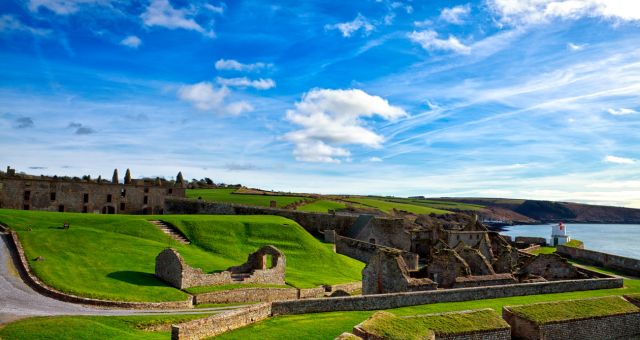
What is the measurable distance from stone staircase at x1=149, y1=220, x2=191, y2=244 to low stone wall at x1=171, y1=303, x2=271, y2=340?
22.6 meters

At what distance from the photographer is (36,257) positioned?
27391mm

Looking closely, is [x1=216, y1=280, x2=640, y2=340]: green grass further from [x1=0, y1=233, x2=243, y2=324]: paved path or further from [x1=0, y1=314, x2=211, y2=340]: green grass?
[x1=0, y1=233, x2=243, y2=324]: paved path

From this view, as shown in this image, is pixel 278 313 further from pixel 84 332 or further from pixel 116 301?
pixel 116 301

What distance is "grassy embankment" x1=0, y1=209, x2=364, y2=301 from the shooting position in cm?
2517

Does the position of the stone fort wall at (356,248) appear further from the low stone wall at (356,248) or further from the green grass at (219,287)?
the green grass at (219,287)

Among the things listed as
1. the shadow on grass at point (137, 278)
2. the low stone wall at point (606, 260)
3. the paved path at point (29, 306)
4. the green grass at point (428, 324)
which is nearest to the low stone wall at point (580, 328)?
the green grass at point (428, 324)

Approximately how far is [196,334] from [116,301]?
956 cm

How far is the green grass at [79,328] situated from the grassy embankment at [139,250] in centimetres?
413

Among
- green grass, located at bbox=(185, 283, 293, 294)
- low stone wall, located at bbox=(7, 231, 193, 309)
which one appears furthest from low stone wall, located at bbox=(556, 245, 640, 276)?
low stone wall, located at bbox=(7, 231, 193, 309)

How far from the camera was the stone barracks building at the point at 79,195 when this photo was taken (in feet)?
166

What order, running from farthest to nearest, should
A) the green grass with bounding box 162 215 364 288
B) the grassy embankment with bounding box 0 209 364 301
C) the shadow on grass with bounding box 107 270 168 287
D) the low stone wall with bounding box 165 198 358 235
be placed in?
the low stone wall with bounding box 165 198 358 235
the green grass with bounding box 162 215 364 288
the shadow on grass with bounding box 107 270 168 287
the grassy embankment with bounding box 0 209 364 301

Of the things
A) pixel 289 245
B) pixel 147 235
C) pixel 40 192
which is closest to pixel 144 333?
pixel 147 235

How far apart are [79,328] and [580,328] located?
19.4 metres

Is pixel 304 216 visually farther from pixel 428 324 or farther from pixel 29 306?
pixel 428 324
